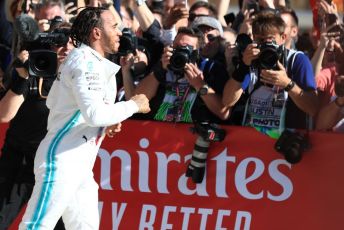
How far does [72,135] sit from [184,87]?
4.50 ft

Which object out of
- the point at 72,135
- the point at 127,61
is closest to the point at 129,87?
the point at 127,61

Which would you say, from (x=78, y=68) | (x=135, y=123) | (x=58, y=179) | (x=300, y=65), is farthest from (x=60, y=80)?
(x=300, y=65)

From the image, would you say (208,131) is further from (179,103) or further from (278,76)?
(278,76)

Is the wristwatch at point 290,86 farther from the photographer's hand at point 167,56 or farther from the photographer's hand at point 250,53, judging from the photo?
the photographer's hand at point 167,56

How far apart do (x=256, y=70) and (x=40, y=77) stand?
1602 mm

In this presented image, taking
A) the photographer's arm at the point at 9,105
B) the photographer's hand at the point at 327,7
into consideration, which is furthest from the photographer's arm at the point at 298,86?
the photographer's arm at the point at 9,105

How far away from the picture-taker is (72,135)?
6.12m

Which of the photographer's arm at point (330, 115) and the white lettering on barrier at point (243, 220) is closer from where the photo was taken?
the photographer's arm at point (330, 115)

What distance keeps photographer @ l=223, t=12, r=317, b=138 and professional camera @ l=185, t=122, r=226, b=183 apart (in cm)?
22

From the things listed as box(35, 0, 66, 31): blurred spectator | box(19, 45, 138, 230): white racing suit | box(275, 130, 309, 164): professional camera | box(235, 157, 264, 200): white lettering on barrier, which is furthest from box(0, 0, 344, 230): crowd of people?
box(35, 0, 66, 31): blurred spectator

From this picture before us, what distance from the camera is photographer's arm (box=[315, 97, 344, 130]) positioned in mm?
6637

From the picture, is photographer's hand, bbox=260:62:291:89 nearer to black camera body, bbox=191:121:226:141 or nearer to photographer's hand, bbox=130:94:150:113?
black camera body, bbox=191:121:226:141

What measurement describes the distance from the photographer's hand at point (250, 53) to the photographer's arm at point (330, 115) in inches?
24.9

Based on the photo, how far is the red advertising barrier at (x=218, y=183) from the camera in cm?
688
